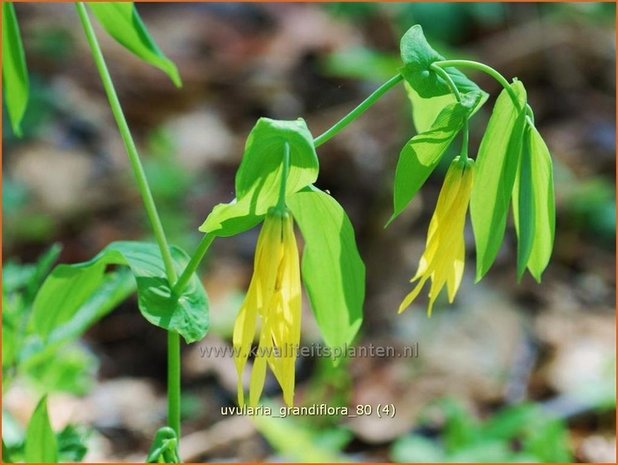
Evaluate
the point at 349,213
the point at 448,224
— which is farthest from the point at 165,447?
the point at 349,213

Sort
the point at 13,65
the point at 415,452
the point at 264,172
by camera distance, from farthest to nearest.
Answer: the point at 415,452 → the point at 13,65 → the point at 264,172

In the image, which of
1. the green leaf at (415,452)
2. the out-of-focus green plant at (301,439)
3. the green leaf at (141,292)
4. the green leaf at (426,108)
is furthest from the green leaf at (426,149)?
the green leaf at (415,452)

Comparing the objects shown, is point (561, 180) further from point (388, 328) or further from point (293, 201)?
point (293, 201)

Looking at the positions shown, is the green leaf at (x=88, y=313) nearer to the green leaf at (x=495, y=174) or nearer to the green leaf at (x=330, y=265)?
the green leaf at (x=330, y=265)

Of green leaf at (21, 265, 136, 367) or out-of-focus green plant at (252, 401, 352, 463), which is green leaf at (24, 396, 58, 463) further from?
out-of-focus green plant at (252, 401, 352, 463)

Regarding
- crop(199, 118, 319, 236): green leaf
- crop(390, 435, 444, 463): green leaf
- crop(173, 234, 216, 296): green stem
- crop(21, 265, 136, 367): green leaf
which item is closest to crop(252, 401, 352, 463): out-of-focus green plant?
crop(390, 435, 444, 463): green leaf

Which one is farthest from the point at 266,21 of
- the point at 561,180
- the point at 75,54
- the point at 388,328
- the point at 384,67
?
the point at 388,328

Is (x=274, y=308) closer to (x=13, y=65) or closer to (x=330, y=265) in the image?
(x=330, y=265)
